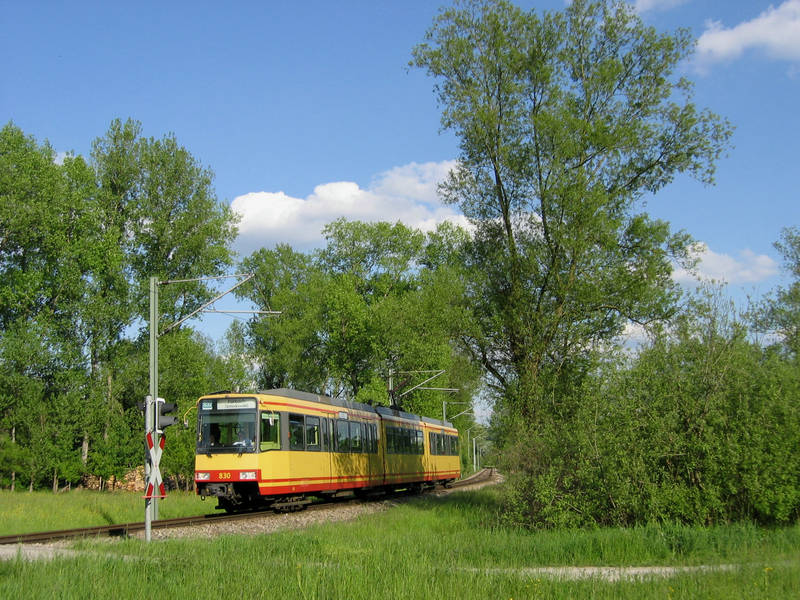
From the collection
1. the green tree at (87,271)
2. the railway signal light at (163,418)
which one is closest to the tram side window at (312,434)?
the railway signal light at (163,418)

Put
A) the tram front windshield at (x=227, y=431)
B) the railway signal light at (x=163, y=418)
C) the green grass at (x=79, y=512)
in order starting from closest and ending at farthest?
the railway signal light at (x=163, y=418), the green grass at (x=79, y=512), the tram front windshield at (x=227, y=431)

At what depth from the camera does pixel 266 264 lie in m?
63.0

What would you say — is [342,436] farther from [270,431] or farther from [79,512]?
[79,512]

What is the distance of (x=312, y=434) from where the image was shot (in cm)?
2239

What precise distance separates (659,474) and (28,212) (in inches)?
1226

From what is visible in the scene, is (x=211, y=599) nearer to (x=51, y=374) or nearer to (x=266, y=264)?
(x=51, y=374)

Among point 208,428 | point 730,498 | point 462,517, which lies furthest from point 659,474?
point 208,428

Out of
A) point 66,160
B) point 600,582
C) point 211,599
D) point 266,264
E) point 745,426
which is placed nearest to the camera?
point 211,599

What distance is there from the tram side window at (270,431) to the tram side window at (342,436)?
3.85 metres

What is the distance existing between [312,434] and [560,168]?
A: 9.90 meters

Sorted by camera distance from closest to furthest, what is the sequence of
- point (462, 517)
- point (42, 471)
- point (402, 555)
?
point (402, 555)
point (462, 517)
point (42, 471)

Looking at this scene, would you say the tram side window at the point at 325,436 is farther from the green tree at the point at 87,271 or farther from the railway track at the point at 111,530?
the green tree at the point at 87,271

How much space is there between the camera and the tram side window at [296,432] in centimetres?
2120

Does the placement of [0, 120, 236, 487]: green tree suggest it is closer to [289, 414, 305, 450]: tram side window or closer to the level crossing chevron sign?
[289, 414, 305, 450]: tram side window
